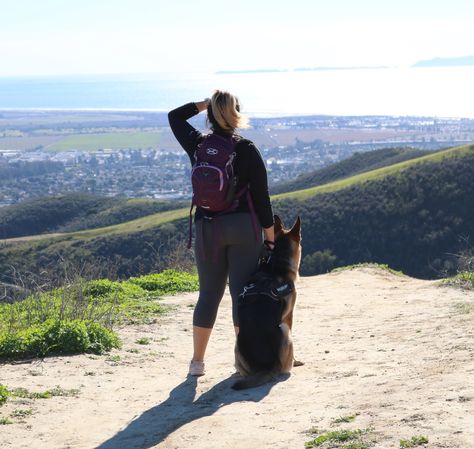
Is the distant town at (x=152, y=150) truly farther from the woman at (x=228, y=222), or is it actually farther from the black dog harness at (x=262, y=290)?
the black dog harness at (x=262, y=290)

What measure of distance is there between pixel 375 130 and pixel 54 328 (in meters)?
155

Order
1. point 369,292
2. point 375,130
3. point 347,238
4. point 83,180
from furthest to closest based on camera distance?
point 375,130
point 83,180
point 347,238
point 369,292

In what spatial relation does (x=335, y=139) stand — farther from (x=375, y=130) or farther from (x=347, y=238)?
(x=347, y=238)

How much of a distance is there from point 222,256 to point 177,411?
1.13 m

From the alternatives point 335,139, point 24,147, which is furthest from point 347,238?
point 24,147

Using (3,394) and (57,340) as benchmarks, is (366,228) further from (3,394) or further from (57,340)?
(3,394)

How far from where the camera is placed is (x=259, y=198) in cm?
543

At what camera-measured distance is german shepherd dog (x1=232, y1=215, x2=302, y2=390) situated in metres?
5.44

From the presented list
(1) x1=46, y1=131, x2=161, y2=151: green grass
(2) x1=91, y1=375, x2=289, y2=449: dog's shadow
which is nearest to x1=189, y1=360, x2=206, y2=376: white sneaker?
(2) x1=91, y1=375, x2=289, y2=449: dog's shadow

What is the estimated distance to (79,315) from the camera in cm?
751

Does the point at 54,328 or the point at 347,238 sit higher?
the point at 54,328

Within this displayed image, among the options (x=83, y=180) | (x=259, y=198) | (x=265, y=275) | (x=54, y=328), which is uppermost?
(x=259, y=198)

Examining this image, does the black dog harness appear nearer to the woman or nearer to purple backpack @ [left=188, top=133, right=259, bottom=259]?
the woman

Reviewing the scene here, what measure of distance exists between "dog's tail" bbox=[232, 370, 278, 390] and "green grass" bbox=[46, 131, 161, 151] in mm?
148571
